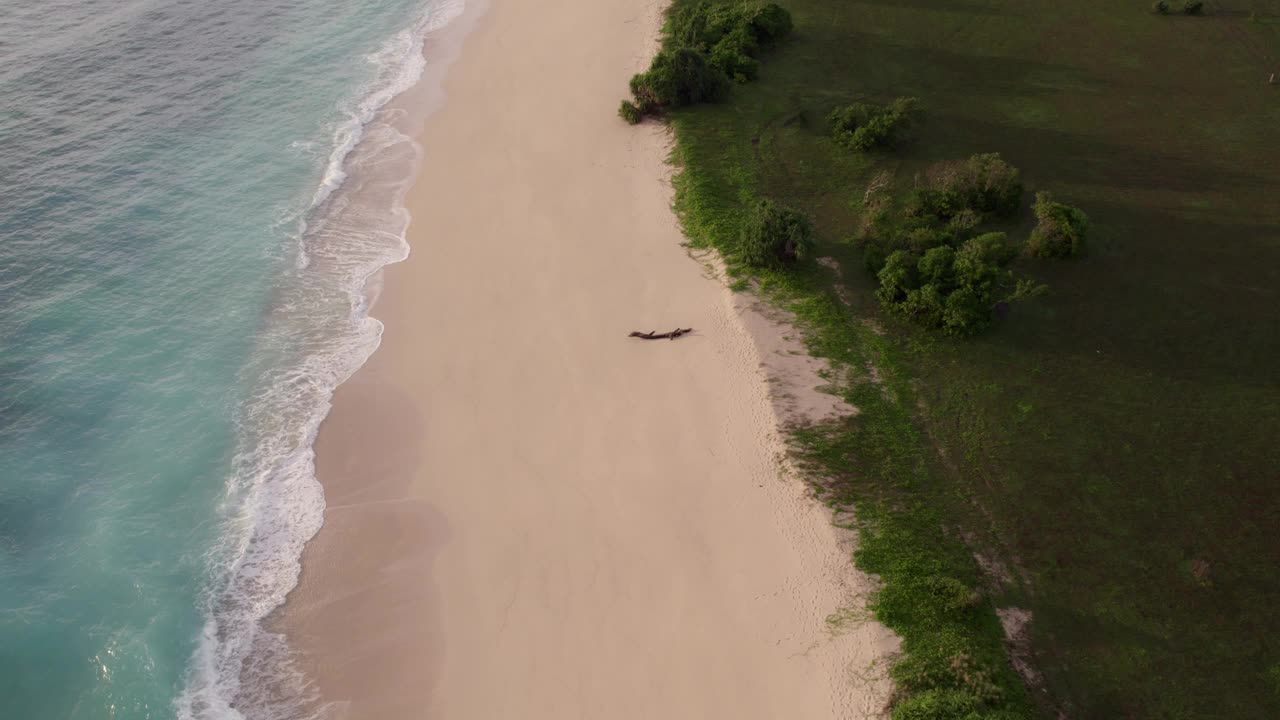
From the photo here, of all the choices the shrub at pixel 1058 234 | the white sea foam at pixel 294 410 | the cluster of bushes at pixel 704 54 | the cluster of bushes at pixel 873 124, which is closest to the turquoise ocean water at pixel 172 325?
the white sea foam at pixel 294 410

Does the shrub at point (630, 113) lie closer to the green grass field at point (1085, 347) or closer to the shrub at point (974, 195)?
the green grass field at point (1085, 347)

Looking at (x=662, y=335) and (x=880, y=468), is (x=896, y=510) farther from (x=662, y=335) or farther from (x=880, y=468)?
(x=662, y=335)

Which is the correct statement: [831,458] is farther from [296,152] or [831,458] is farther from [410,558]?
[296,152]

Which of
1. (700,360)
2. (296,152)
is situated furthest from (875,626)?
(296,152)

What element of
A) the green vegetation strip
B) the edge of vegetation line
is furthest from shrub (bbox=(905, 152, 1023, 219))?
the green vegetation strip

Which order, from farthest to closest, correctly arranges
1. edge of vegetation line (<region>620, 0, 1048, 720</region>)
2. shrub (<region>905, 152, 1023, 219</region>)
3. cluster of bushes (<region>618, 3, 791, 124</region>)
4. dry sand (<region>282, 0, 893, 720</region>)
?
cluster of bushes (<region>618, 3, 791, 124</region>)
shrub (<region>905, 152, 1023, 219</region>)
dry sand (<region>282, 0, 893, 720</region>)
edge of vegetation line (<region>620, 0, 1048, 720</region>)

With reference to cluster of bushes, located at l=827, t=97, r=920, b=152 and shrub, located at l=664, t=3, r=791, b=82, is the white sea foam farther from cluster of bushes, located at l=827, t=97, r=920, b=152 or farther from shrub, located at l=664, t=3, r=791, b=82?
cluster of bushes, located at l=827, t=97, r=920, b=152
